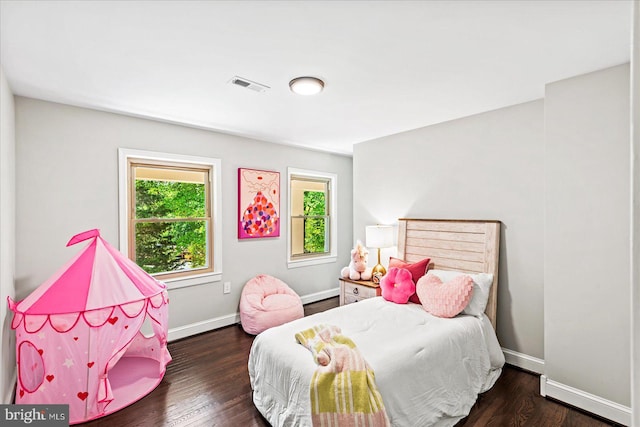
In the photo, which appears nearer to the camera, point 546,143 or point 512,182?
point 546,143

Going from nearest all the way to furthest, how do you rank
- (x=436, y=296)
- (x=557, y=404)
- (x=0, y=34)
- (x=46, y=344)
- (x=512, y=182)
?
(x=0, y=34), (x=46, y=344), (x=557, y=404), (x=436, y=296), (x=512, y=182)

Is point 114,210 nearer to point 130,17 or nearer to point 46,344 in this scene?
point 46,344

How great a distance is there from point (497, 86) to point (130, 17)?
2.66 metres

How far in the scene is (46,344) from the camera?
2.27m

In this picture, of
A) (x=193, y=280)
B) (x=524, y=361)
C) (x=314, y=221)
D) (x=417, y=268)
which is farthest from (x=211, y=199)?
(x=524, y=361)

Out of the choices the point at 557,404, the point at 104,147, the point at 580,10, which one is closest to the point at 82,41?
the point at 104,147

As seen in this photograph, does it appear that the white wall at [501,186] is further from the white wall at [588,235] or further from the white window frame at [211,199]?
the white window frame at [211,199]

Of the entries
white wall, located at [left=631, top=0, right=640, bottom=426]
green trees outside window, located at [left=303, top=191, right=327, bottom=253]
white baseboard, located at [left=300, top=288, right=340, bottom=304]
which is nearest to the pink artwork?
green trees outside window, located at [left=303, top=191, right=327, bottom=253]

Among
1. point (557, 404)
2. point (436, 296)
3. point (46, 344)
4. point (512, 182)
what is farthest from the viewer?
point (512, 182)

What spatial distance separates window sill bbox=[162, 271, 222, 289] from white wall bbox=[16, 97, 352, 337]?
7 centimetres

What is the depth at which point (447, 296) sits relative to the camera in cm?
284

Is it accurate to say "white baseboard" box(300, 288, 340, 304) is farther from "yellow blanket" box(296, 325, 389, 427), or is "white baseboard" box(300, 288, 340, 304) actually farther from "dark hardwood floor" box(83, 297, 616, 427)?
"yellow blanket" box(296, 325, 389, 427)

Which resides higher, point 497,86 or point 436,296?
point 497,86

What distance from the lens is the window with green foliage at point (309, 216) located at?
508 cm
